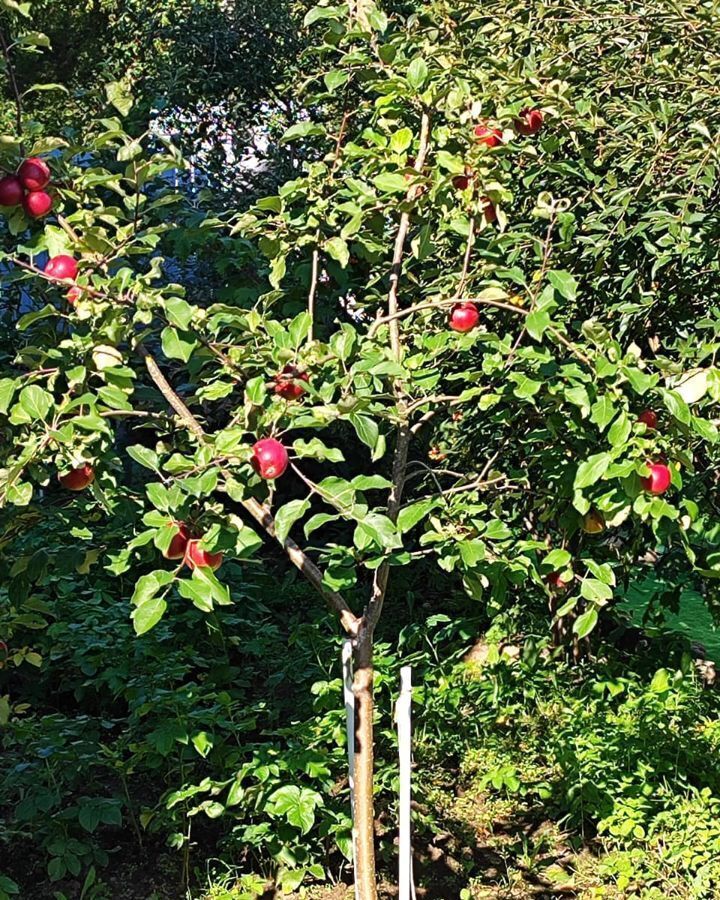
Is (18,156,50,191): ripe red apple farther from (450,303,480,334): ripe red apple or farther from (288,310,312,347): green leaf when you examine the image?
(450,303,480,334): ripe red apple

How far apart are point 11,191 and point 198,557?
65 centimetres

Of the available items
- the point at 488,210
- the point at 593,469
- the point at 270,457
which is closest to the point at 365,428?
the point at 270,457

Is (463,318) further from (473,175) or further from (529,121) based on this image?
(529,121)

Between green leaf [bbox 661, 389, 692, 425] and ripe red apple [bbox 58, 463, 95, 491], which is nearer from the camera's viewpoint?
green leaf [bbox 661, 389, 692, 425]

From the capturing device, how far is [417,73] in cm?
172

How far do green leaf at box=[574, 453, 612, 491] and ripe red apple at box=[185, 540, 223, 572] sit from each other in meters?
0.58

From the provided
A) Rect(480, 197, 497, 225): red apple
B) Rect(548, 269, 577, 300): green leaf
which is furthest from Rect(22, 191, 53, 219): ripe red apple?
Rect(548, 269, 577, 300): green leaf

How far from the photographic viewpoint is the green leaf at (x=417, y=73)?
1.71 metres

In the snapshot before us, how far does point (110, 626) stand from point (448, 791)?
117 cm

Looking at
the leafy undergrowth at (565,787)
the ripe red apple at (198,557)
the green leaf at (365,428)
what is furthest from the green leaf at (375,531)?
the leafy undergrowth at (565,787)

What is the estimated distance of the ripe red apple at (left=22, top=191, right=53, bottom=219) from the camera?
161 centimetres

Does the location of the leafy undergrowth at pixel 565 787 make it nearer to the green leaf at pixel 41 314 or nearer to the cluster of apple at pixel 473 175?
the cluster of apple at pixel 473 175

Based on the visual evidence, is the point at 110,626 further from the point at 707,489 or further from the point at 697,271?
the point at 697,271

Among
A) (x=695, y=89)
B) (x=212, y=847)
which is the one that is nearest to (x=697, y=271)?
(x=695, y=89)
